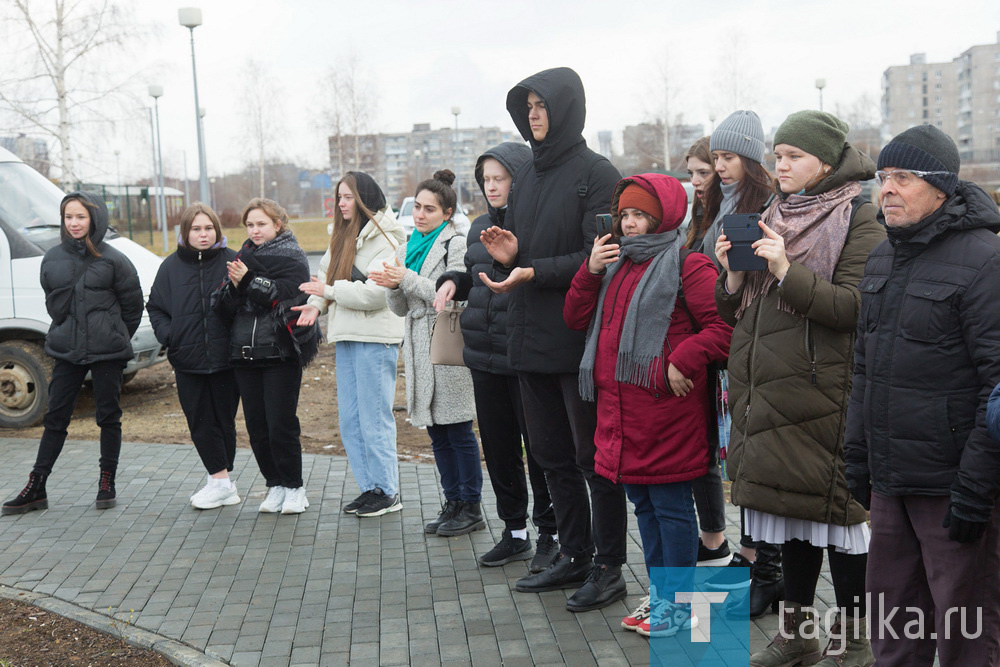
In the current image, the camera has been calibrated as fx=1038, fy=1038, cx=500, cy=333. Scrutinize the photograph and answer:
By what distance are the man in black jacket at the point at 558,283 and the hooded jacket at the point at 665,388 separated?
13.2 inches

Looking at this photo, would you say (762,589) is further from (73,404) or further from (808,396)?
(73,404)

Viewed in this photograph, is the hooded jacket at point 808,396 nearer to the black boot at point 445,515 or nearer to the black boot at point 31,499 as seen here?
the black boot at point 445,515

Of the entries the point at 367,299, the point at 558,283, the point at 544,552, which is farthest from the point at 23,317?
the point at 558,283

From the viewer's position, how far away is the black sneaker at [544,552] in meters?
5.48

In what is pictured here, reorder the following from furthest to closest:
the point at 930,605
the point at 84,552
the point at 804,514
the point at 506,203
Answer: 1. the point at 84,552
2. the point at 506,203
3. the point at 804,514
4. the point at 930,605

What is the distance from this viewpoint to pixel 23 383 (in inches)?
402

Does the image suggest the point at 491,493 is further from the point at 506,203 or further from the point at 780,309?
the point at 780,309

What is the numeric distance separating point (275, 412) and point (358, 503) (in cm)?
81

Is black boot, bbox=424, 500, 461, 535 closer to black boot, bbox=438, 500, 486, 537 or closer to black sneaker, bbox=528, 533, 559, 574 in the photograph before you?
black boot, bbox=438, 500, 486, 537

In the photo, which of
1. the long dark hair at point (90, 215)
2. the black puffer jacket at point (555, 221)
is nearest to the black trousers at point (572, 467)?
the black puffer jacket at point (555, 221)

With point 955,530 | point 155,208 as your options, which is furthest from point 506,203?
point 155,208

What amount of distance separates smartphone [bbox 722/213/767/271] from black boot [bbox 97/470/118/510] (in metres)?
4.99

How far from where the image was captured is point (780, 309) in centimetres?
393

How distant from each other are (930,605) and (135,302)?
220 inches
